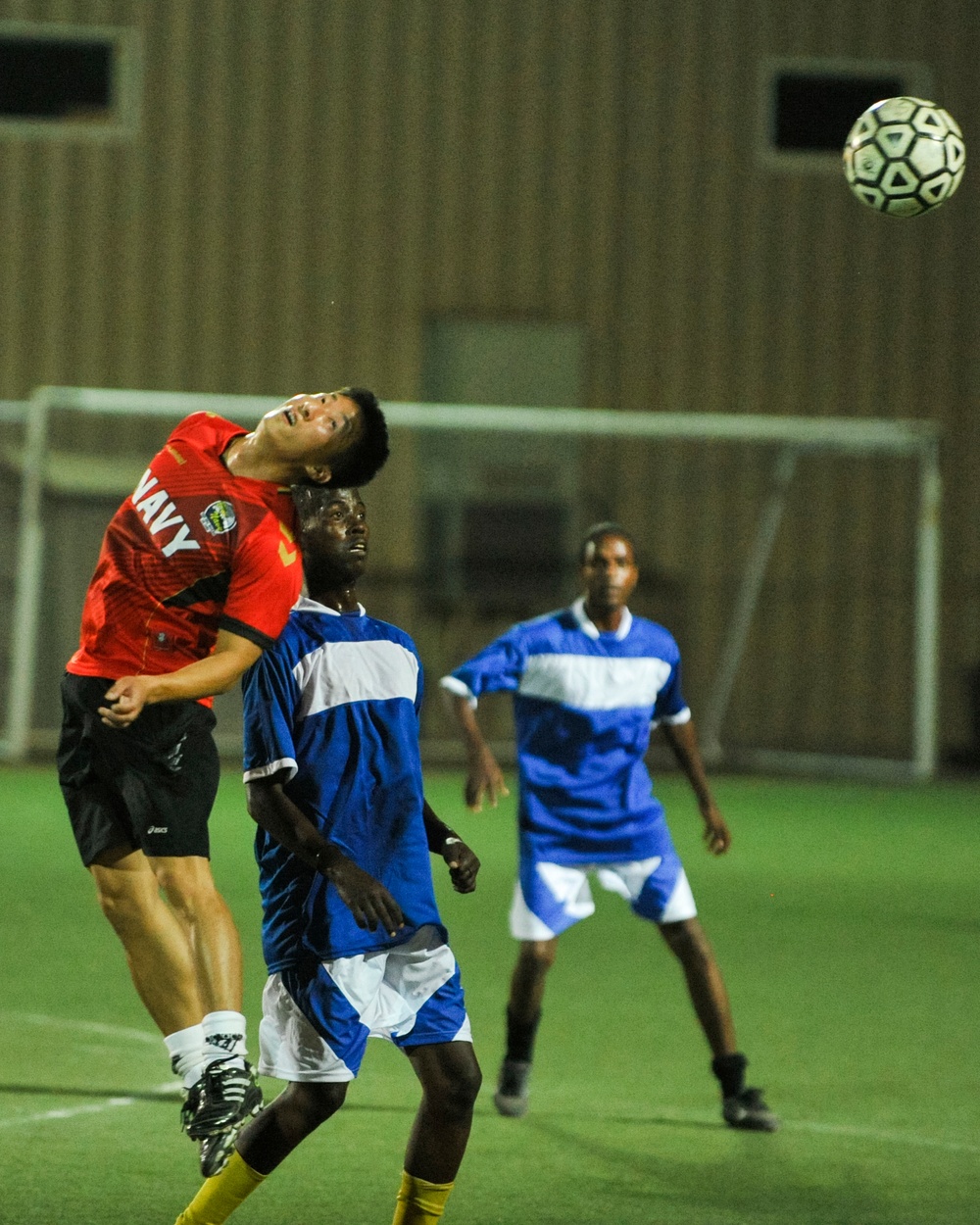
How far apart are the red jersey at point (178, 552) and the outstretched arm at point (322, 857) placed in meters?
0.80

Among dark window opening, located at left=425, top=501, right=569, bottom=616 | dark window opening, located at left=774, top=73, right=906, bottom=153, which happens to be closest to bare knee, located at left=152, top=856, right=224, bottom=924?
dark window opening, located at left=425, top=501, right=569, bottom=616

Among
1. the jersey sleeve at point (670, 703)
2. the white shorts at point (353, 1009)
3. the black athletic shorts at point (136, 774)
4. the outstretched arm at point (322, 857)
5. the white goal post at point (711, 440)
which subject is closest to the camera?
the outstretched arm at point (322, 857)

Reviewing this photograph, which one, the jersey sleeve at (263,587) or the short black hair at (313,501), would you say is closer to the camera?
the short black hair at (313,501)

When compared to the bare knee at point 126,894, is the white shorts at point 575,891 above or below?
below

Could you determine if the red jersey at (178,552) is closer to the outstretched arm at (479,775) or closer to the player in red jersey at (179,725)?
the player in red jersey at (179,725)

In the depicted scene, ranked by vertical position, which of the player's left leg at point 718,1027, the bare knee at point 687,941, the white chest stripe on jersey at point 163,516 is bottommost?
the player's left leg at point 718,1027

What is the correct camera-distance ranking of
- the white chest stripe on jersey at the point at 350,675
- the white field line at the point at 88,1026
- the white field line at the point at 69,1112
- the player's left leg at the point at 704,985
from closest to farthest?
1. the white chest stripe on jersey at the point at 350,675
2. the white field line at the point at 69,1112
3. the player's left leg at the point at 704,985
4. the white field line at the point at 88,1026

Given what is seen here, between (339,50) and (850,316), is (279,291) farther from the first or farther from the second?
(850,316)

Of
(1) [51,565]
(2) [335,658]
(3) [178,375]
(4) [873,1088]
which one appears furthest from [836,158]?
(2) [335,658]

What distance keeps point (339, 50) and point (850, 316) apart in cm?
577

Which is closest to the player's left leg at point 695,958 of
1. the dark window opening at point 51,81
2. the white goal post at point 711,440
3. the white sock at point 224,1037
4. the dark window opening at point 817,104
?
the white sock at point 224,1037

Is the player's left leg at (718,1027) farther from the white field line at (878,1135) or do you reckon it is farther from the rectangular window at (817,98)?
the rectangular window at (817,98)

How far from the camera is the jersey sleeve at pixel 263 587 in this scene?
4410mm

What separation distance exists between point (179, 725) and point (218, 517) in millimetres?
652
